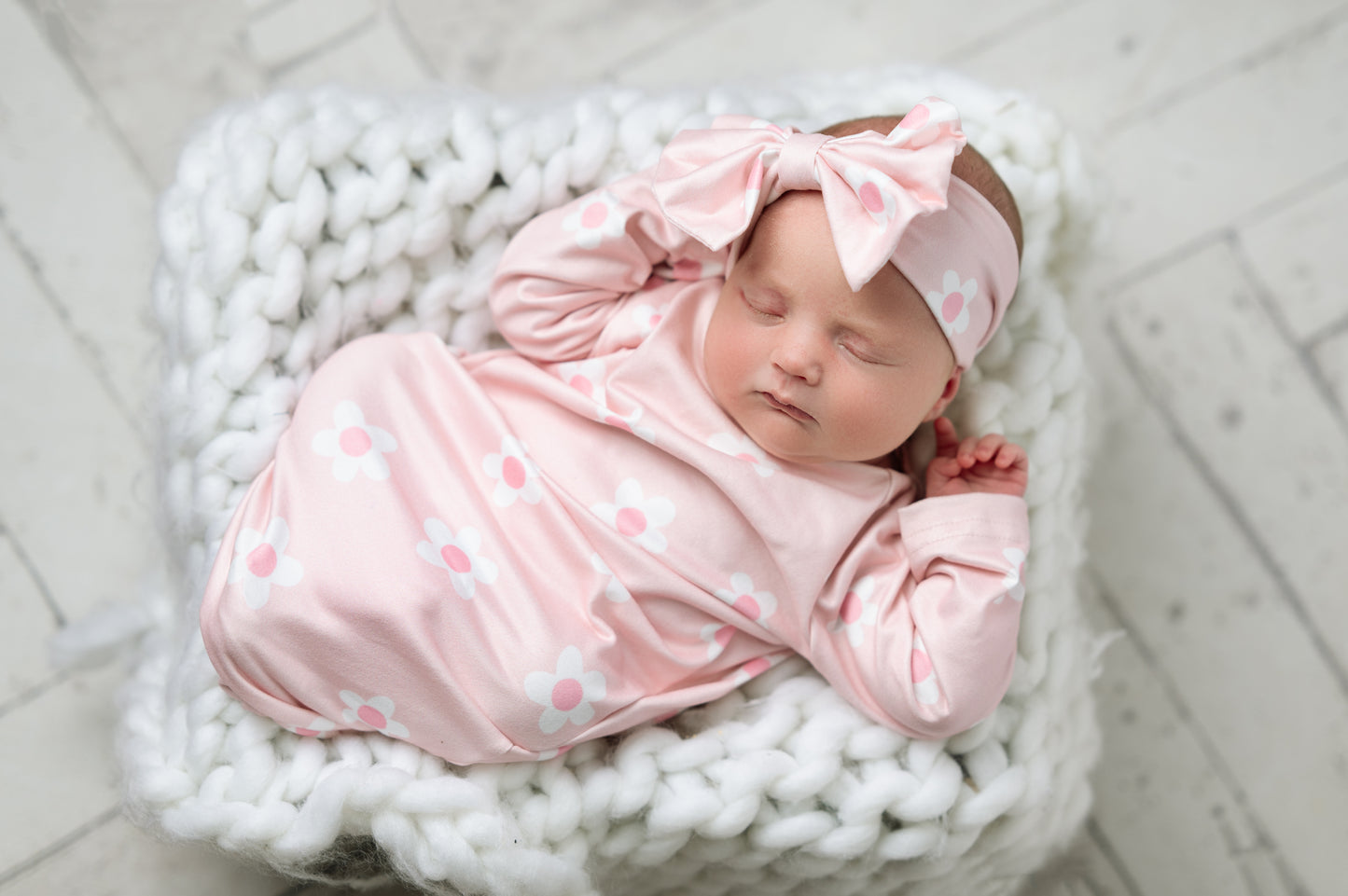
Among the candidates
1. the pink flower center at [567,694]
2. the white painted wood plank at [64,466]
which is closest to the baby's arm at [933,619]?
the pink flower center at [567,694]

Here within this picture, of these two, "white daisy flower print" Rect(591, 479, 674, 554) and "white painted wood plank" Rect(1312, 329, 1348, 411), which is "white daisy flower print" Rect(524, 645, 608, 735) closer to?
"white daisy flower print" Rect(591, 479, 674, 554)

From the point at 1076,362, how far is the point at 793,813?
522mm

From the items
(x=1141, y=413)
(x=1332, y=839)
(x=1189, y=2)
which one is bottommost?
(x=1332, y=839)

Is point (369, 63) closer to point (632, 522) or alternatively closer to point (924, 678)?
point (632, 522)

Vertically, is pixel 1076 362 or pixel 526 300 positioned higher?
pixel 526 300

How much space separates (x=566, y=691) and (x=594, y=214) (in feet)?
1.42

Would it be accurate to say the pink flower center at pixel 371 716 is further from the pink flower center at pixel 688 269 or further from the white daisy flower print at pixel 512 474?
the pink flower center at pixel 688 269

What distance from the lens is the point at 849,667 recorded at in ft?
3.07

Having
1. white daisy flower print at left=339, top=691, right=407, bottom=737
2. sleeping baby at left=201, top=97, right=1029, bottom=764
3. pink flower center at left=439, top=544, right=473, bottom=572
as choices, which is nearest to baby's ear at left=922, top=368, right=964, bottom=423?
sleeping baby at left=201, top=97, right=1029, bottom=764

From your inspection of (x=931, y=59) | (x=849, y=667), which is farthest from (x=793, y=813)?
(x=931, y=59)

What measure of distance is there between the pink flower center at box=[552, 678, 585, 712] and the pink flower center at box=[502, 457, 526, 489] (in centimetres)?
18

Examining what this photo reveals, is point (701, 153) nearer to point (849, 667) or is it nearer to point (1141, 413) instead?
point (849, 667)

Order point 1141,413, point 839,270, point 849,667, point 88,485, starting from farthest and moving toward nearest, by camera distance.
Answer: point 1141,413 → point 88,485 → point 849,667 → point 839,270

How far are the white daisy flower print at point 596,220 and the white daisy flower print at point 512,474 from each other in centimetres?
20
